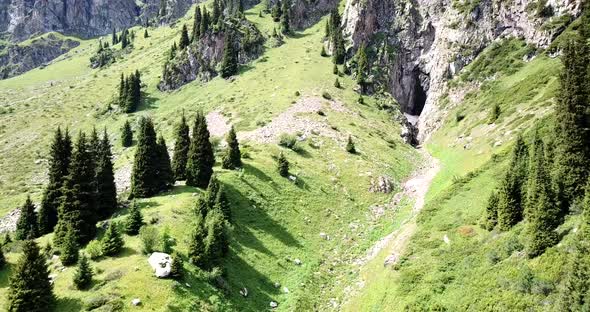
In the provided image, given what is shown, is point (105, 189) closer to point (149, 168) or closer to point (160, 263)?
point (149, 168)

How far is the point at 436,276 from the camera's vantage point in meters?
32.0

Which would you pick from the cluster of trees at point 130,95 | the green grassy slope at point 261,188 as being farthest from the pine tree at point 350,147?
the cluster of trees at point 130,95

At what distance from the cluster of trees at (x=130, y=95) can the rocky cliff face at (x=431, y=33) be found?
6355cm

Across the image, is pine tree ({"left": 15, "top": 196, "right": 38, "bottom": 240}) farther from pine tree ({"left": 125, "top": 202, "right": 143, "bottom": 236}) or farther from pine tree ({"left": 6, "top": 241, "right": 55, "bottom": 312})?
pine tree ({"left": 6, "top": 241, "right": 55, "bottom": 312})

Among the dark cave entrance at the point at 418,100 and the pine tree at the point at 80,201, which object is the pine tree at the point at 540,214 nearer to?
the pine tree at the point at 80,201

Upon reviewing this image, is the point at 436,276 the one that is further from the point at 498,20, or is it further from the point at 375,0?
the point at 375,0

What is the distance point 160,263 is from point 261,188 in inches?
820

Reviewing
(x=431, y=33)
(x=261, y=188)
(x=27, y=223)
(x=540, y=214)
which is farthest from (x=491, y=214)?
(x=431, y=33)

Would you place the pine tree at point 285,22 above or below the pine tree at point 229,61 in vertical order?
above

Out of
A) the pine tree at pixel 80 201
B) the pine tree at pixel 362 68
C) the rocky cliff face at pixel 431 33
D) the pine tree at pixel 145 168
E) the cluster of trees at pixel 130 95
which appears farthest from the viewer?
the cluster of trees at pixel 130 95

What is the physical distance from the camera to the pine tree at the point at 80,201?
40.2 metres

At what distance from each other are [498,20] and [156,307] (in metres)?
99.7

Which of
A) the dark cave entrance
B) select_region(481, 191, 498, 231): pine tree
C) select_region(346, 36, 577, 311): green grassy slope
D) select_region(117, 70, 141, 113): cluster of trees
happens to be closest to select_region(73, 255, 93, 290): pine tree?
select_region(346, 36, 577, 311): green grassy slope

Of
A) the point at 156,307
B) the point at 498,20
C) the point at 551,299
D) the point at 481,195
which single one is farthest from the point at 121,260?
the point at 498,20
